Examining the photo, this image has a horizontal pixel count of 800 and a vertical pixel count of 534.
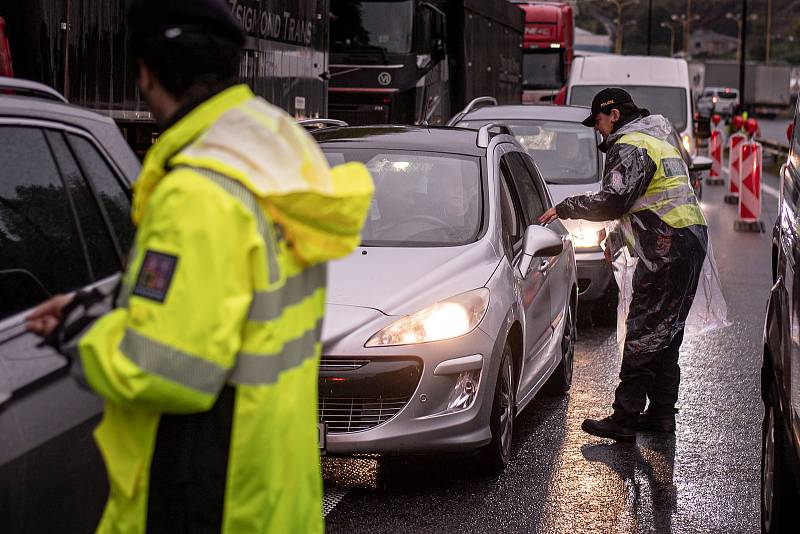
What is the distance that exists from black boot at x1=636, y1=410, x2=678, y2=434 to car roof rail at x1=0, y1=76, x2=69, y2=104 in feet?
14.8

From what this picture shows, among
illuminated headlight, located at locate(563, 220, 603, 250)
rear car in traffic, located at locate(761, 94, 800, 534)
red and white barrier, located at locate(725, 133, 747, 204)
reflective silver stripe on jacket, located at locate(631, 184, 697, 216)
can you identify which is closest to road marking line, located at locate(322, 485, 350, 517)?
rear car in traffic, located at locate(761, 94, 800, 534)

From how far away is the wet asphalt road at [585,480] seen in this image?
559 centimetres

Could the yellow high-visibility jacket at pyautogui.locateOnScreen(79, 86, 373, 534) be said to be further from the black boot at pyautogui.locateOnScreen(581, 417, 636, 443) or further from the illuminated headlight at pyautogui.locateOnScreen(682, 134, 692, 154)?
the illuminated headlight at pyautogui.locateOnScreen(682, 134, 692, 154)

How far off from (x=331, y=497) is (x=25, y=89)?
9.78 feet

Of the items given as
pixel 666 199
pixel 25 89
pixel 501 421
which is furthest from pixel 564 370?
pixel 25 89

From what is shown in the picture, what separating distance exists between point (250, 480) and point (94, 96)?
21.9 feet

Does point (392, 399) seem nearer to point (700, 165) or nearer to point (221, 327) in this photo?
point (221, 327)

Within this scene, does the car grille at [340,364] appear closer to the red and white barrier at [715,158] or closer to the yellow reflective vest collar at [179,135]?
the yellow reflective vest collar at [179,135]

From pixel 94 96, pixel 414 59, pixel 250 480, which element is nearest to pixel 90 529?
pixel 250 480

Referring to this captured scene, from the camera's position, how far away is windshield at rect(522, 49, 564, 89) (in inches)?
1416

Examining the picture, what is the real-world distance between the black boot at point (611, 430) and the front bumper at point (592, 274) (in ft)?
11.6

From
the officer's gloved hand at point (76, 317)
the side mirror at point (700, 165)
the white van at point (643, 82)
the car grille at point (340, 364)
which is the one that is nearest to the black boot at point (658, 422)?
the car grille at point (340, 364)

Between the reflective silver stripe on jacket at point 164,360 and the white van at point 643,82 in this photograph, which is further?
the white van at point 643,82

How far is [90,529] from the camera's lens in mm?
2982
